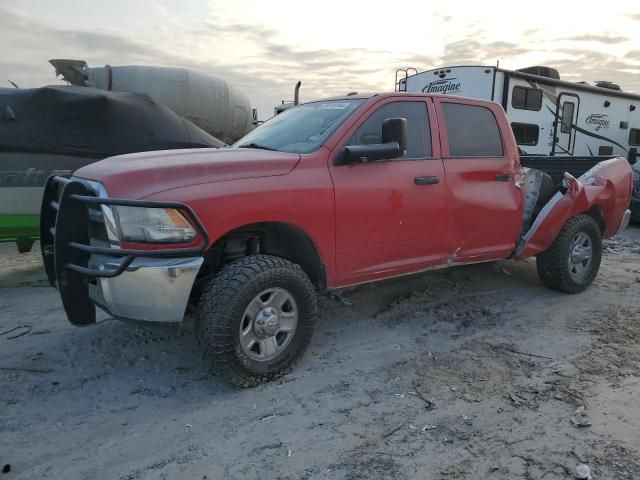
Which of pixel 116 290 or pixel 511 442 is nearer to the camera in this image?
pixel 511 442

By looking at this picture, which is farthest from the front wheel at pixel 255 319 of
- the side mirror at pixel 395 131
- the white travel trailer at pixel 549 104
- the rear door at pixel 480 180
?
the white travel trailer at pixel 549 104

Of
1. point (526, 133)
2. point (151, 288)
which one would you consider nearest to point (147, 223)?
point (151, 288)

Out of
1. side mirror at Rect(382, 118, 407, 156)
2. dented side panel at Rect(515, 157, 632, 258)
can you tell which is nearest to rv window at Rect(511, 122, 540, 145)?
dented side panel at Rect(515, 157, 632, 258)

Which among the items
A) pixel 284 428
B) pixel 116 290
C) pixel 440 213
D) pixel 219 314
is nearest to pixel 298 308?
pixel 219 314

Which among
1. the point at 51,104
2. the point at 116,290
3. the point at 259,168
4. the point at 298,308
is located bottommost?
the point at 298,308

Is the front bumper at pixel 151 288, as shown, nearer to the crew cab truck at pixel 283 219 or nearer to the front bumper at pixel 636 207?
the crew cab truck at pixel 283 219

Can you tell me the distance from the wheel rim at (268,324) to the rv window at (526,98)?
1008 centimetres

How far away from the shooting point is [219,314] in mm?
3453

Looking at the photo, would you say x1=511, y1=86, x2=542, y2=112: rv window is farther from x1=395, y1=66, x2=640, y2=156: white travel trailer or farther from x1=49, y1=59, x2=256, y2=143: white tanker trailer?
x1=49, y1=59, x2=256, y2=143: white tanker trailer

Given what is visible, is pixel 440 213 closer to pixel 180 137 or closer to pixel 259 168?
pixel 259 168

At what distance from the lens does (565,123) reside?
1349cm

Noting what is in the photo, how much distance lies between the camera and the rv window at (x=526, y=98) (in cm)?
1221

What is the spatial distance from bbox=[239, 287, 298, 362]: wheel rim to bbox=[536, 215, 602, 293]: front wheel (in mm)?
3270

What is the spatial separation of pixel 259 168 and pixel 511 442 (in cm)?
228
